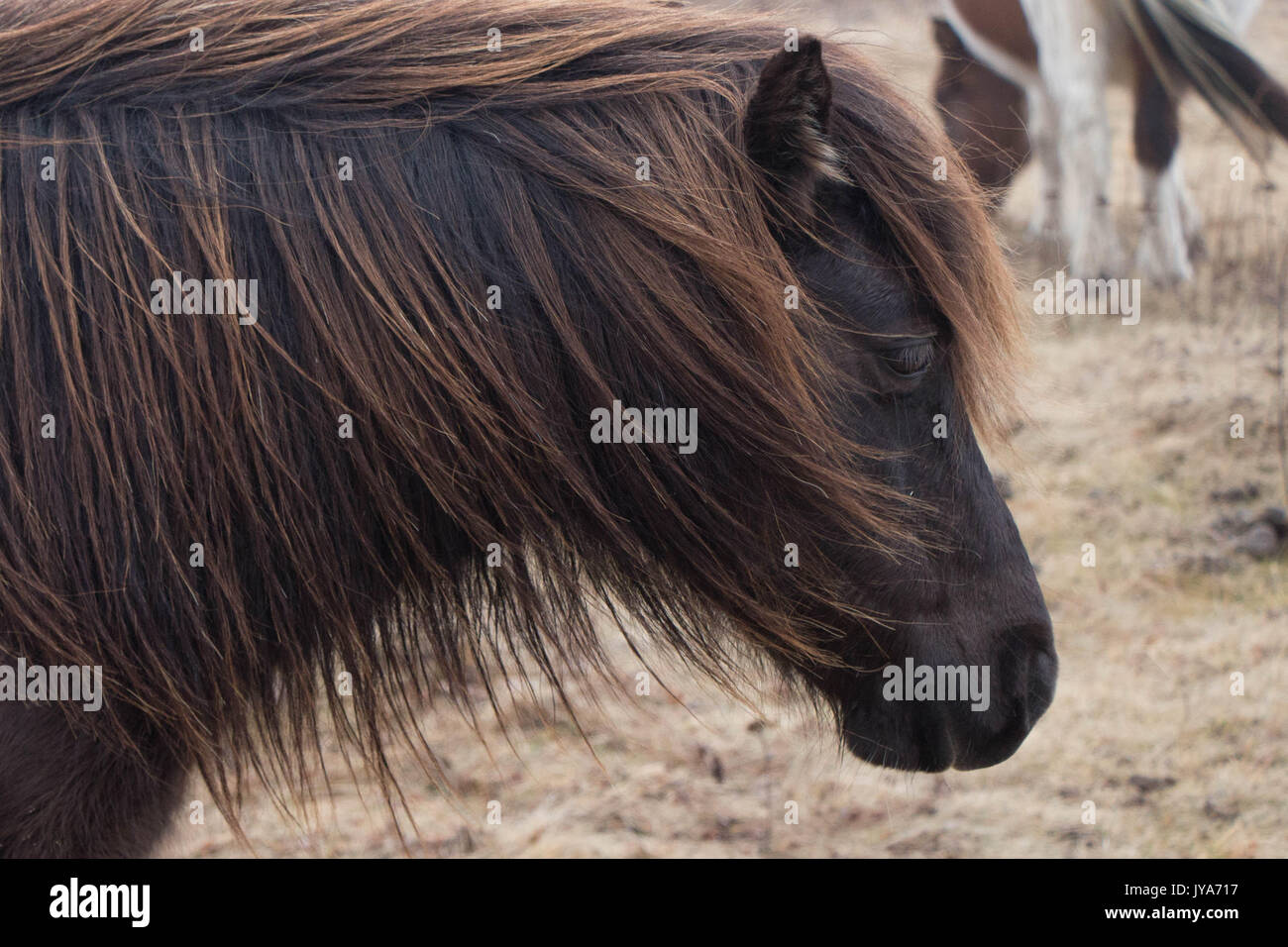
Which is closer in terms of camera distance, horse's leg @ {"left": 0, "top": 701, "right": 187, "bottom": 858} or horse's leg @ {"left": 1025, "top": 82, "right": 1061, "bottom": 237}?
horse's leg @ {"left": 0, "top": 701, "right": 187, "bottom": 858}

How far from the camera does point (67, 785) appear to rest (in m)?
1.54

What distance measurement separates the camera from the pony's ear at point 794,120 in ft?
4.71

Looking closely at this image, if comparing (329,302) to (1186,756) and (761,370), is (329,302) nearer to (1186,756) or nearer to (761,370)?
(761,370)

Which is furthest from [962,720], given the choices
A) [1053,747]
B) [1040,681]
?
[1053,747]

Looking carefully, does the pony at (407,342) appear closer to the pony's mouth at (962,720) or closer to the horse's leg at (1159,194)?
the pony's mouth at (962,720)

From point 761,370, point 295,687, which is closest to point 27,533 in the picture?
point 295,687

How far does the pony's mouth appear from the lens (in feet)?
6.13

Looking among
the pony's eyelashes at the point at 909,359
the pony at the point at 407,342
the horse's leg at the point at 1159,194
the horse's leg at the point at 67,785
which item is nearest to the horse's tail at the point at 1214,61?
the horse's leg at the point at 1159,194

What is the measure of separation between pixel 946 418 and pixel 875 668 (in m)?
0.48

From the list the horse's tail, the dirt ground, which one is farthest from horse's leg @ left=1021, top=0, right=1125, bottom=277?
the dirt ground

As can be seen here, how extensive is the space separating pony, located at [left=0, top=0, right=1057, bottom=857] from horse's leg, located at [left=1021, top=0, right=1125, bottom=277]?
5.36 m

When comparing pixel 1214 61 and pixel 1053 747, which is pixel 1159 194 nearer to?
pixel 1214 61

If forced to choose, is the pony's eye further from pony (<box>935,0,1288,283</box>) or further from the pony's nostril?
pony (<box>935,0,1288,283</box>)

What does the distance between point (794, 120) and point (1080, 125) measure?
5864mm
